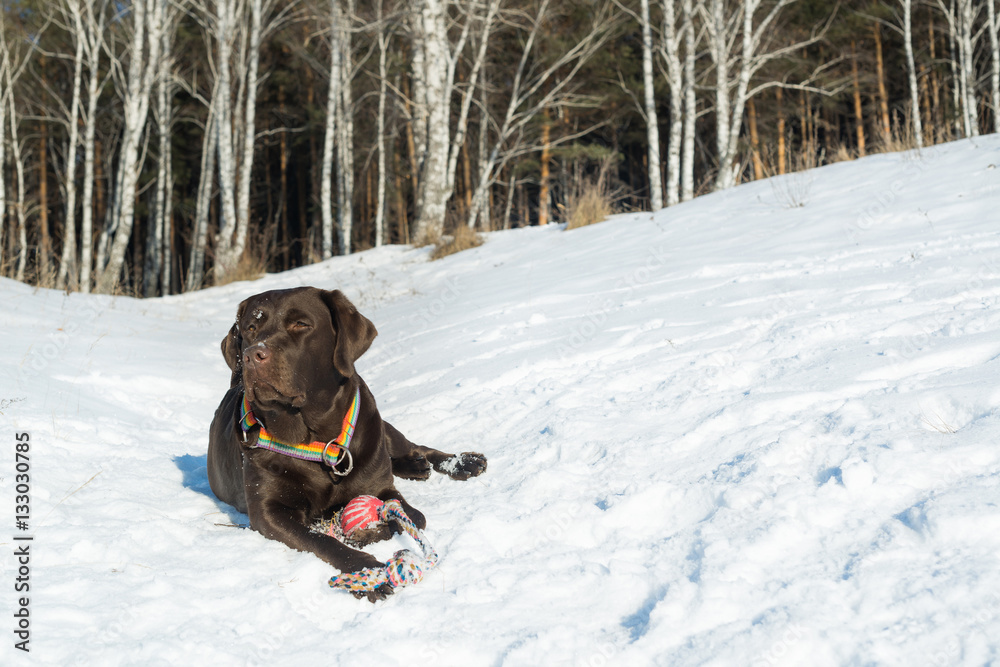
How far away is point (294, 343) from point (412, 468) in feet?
3.21

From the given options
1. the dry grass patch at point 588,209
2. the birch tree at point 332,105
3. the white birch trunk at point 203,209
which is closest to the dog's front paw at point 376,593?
the dry grass patch at point 588,209

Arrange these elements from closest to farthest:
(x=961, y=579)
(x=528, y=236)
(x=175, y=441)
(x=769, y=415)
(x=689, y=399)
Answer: (x=961, y=579), (x=769, y=415), (x=689, y=399), (x=175, y=441), (x=528, y=236)

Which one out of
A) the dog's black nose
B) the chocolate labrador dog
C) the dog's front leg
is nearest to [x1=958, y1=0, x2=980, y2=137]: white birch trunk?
the dog's front leg

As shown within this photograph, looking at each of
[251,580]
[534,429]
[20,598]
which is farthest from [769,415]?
[20,598]

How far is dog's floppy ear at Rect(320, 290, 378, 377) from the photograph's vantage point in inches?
111

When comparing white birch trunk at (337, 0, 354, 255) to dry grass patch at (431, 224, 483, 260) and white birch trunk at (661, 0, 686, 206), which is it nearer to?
dry grass patch at (431, 224, 483, 260)

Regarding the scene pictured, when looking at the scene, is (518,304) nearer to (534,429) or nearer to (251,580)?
(534,429)

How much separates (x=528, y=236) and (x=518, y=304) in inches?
161

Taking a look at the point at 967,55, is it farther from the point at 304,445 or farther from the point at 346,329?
the point at 304,445

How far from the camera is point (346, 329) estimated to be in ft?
9.46

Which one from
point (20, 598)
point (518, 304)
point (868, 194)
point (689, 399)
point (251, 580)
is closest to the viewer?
point (20, 598)

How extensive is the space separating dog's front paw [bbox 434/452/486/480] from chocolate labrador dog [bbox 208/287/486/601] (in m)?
0.35

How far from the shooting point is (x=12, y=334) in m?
5.28

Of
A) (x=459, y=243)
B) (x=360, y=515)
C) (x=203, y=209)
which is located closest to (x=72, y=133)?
(x=203, y=209)
